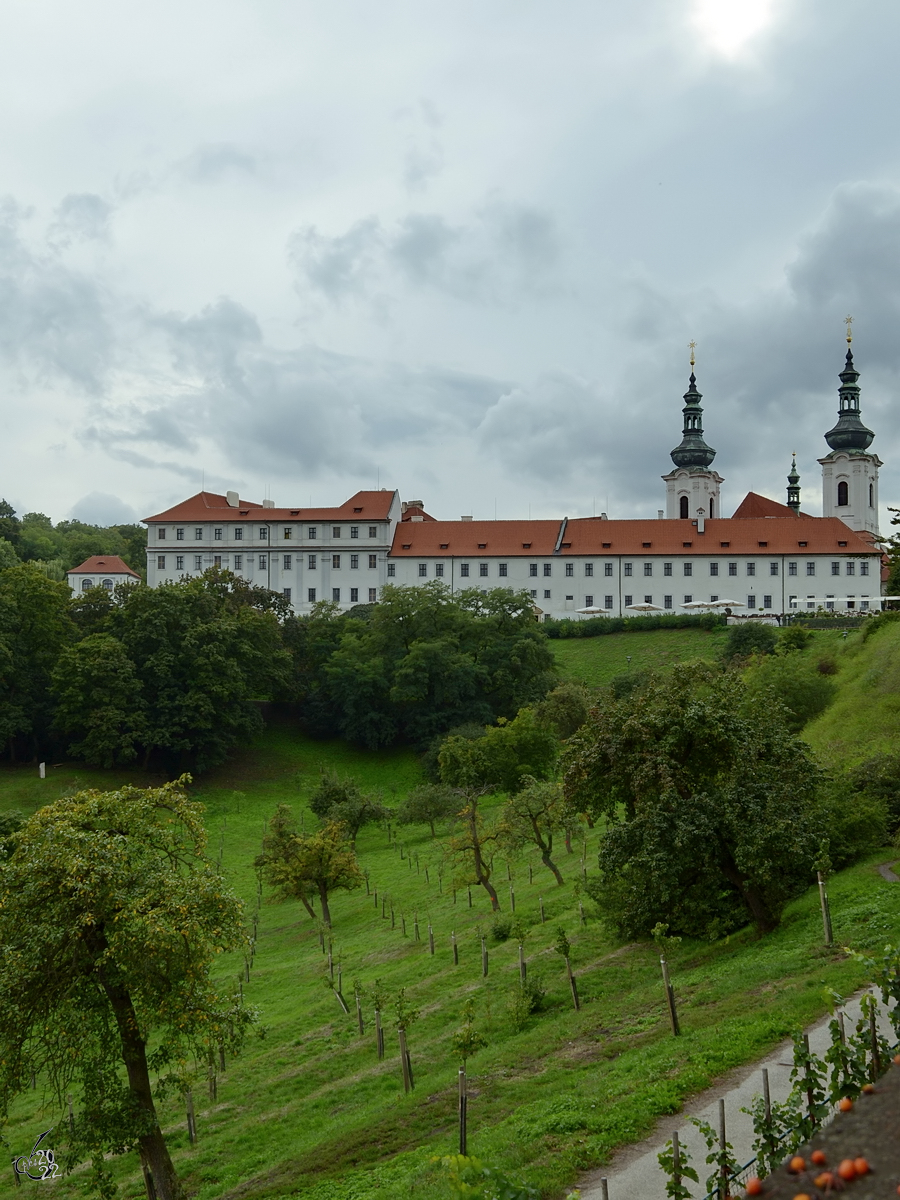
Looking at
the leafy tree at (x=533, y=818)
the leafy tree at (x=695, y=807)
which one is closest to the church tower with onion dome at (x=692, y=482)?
the leafy tree at (x=533, y=818)

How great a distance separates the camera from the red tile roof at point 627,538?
286 ft

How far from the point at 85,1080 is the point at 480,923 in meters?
14.7

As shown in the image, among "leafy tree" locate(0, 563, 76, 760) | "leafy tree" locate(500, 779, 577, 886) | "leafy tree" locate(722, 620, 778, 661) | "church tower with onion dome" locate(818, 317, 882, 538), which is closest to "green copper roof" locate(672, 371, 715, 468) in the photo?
"church tower with onion dome" locate(818, 317, 882, 538)

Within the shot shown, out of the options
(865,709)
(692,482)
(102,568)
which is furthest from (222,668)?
(692,482)

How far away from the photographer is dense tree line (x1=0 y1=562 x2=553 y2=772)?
2159 inches

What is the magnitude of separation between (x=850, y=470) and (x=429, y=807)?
7537 cm

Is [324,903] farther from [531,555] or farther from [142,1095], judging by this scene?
[531,555]

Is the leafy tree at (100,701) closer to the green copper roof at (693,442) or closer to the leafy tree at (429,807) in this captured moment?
the leafy tree at (429,807)

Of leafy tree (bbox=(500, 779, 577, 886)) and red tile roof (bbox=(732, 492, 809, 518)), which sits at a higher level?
red tile roof (bbox=(732, 492, 809, 518))

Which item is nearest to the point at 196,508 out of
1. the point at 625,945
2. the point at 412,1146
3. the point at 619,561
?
the point at 619,561

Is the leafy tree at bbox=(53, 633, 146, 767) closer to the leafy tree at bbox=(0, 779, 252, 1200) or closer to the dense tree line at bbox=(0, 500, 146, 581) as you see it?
the leafy tree at bbox=(0, 779, 252, 1200)

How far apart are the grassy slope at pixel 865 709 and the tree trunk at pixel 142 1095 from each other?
17447 millimetres

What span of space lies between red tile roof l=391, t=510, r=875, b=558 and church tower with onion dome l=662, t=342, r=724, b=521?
46.5 feet

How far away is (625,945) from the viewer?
2131 centimetres
